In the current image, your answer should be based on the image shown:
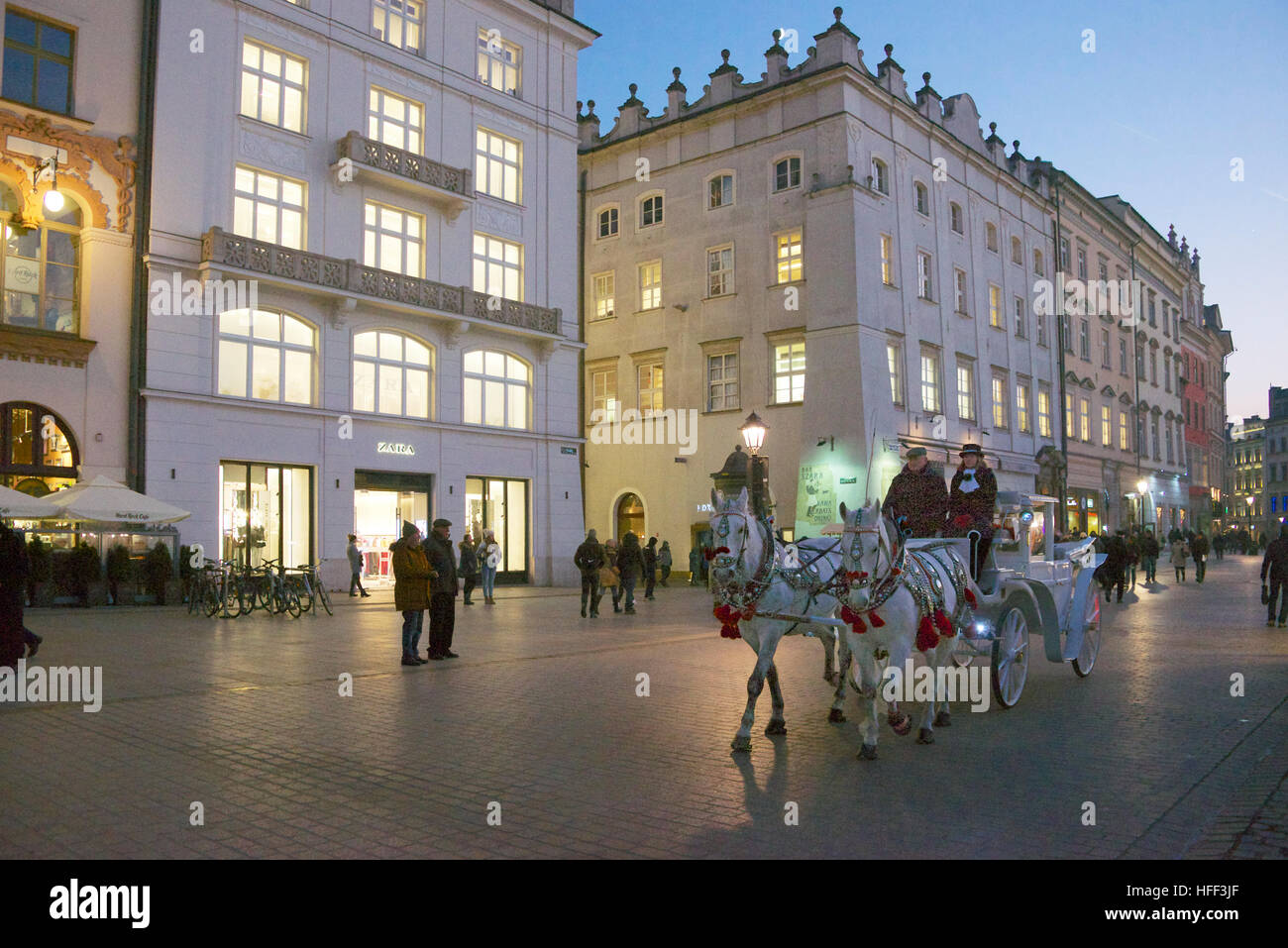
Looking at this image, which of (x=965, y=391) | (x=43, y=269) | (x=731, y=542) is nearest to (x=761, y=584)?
(x=731, y=542)

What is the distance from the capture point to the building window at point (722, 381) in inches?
1499

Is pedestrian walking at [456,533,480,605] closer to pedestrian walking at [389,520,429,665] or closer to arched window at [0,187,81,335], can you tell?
arched window at [0,187,81,335]

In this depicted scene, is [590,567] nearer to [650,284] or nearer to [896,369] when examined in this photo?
[896,369]

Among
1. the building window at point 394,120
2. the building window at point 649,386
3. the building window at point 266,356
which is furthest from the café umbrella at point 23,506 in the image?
the building window at point 649,386

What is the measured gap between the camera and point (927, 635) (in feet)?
25.1

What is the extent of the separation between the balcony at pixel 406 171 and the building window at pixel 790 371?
12.4m

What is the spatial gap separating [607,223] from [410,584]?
106 feet

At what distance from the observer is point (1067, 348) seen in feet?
167

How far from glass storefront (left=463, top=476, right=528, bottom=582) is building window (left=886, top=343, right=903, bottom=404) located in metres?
13.7

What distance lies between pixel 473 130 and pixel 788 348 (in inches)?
524

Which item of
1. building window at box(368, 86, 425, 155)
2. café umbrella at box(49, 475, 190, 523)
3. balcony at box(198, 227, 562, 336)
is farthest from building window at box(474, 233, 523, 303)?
café umbrella at box(49, 475, 190, 523)

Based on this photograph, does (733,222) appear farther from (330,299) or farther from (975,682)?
(975,682)

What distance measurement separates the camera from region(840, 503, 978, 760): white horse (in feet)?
24.4

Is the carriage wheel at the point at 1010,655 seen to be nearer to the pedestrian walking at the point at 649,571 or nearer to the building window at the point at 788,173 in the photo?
the pedestrian walking at the point at 649,571
